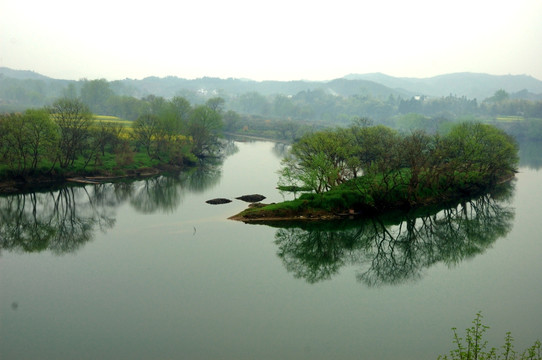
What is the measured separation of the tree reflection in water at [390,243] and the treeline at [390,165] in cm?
434

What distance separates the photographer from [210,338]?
2853cm

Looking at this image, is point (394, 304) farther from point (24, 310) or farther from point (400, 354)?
point (24, 310)

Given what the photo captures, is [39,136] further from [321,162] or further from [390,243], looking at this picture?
[390,243]

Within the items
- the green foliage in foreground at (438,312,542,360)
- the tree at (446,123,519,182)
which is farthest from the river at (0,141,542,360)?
the tree at (446,123,519,182)

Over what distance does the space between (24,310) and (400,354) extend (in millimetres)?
26394

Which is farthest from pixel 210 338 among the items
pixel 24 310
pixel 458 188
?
pixel 458 188

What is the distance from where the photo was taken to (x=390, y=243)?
1953 inches

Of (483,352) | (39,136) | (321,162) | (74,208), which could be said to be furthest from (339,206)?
(39,136)

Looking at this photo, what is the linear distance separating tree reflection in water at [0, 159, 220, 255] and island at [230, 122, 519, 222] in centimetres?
1712

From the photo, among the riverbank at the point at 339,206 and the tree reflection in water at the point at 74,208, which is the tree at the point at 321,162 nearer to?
the riverbank at the point at 339,206

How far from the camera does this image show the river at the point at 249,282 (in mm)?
28266

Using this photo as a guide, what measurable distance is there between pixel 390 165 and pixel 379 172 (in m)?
3.78

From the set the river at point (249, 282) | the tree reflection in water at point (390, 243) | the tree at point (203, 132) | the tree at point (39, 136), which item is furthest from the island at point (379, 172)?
the tree at point (203, 132)

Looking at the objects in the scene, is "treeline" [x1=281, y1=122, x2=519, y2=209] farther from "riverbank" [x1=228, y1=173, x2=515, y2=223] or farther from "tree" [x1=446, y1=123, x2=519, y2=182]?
"riverbank" [x1=228, y1=173, x2=515, y2=223]
